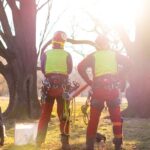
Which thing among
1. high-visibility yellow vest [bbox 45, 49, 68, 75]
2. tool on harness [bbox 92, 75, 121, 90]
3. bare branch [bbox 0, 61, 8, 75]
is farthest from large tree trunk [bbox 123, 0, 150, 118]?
tool on harness [bbox 92, 75, 121, 90]

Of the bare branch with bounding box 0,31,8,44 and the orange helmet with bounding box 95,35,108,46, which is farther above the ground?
Answer: the bare branch with bounding box 0,31,8,44

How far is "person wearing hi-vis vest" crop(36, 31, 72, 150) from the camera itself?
9.57m

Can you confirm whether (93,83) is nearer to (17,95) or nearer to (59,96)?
(59,96)

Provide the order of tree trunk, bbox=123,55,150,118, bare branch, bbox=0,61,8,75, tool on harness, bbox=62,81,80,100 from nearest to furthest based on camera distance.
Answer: tool on harness, bbox=62,81,80,100
tree trunk, bbox=123,55,150,118
bare branch, bbox=0,61,8,75

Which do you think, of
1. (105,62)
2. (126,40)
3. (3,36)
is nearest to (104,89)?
(105,62)

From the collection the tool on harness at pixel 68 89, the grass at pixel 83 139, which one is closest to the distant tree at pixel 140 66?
the grass at pixel 83 139

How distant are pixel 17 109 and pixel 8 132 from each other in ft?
18.5

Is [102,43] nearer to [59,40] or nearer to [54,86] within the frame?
[59,40]

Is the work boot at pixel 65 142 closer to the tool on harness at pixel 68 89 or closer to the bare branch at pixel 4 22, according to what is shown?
the tool on harness at pixel 68 89

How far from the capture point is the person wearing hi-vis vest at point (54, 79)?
9.57 meters

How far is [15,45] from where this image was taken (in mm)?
19969

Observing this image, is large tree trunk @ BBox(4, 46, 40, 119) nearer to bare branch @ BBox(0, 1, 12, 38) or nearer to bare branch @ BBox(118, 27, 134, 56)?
bare branch @ BBox(0, 1, 12, 38)

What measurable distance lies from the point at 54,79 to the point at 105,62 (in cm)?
113

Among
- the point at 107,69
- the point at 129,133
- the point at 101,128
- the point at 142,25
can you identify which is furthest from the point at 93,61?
the point at 142,25
